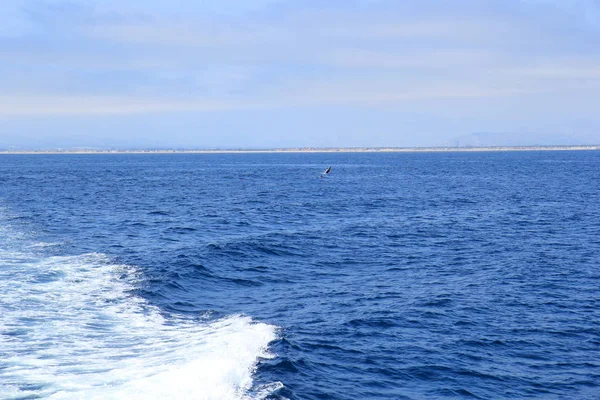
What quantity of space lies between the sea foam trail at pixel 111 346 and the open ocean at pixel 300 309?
83 millimetres

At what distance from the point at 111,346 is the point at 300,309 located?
8396 mm

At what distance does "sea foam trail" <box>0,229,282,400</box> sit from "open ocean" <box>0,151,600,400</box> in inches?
3.3

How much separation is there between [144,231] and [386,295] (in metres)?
25.5

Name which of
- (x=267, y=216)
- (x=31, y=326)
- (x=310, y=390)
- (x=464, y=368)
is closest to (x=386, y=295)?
(x=464, y=368)

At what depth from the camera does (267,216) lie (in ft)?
189

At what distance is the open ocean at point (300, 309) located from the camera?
61.0 feet

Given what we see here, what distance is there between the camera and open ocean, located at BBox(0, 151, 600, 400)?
61.0ft

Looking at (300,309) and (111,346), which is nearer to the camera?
(111,346)

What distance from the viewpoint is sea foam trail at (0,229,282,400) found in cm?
1730

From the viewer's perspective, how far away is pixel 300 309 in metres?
26.4

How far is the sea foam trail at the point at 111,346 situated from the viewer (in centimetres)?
1730

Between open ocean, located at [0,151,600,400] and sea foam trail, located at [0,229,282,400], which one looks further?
open ocean, located at [0,151,600,400]

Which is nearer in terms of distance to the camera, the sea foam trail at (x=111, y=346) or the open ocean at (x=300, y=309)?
the sea foam trail at (x=111, y=346)

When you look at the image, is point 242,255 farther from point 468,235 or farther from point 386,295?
point 468,235
